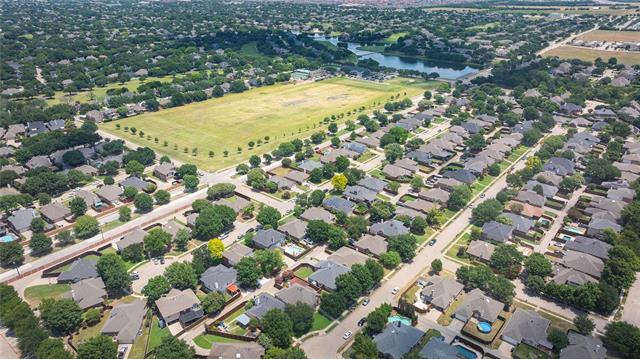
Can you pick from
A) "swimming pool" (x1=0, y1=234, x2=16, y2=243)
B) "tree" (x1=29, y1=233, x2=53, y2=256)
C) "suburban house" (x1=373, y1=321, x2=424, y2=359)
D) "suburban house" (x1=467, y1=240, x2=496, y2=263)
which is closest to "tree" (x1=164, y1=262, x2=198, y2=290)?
"tree" (x1=29, y1=233, x2=53, y2=256)

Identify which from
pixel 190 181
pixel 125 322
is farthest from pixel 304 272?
pixel 190 181

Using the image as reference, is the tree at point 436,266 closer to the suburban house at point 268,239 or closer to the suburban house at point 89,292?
the suburban house at point 268,239

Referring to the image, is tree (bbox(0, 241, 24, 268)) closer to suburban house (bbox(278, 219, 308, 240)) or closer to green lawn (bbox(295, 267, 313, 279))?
suburban house (bbox(278, 219, 308, 240))

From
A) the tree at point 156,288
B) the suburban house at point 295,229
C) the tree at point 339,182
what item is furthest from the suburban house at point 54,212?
the tree at point 339,182

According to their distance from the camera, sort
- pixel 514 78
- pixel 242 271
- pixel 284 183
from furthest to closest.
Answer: pixel 514 78 → pixel 284 183 → pixel 242 271

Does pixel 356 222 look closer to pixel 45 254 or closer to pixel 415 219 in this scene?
pixel 415 219

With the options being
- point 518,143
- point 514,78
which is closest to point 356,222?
point 518,143

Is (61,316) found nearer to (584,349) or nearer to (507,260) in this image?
(507,260)
